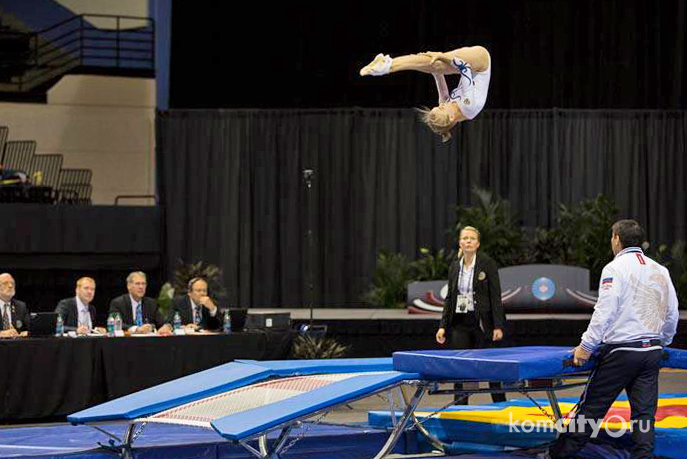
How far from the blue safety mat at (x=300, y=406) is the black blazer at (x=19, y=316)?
3686 mm

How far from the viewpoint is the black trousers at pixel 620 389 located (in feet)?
17.3

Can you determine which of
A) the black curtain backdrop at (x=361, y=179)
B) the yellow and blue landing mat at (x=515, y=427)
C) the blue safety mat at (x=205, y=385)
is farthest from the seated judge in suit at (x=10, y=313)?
the black curtain backdrop at (x=361, y=179)

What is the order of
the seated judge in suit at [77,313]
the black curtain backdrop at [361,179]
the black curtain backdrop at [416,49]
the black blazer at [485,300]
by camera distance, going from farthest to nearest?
1. the black curtain backdrop at [416,49]
2. the black curtain backdrop at [361,179]
3. the seated judge in suit at [77,313]
4. the black blazer at [485,300]

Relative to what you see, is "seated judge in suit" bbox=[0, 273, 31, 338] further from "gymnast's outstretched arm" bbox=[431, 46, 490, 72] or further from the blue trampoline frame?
"gymnast's outstretched arm" bbox=[431, 46, 490, 72]

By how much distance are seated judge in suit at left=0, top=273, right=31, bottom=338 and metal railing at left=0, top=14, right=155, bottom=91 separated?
7.94 meters

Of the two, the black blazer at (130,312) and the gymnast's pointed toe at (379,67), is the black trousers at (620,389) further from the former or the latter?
the black blazer at (130,312)

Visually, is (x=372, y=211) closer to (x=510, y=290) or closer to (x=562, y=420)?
(x=510, y=290)

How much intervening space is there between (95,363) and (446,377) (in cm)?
373

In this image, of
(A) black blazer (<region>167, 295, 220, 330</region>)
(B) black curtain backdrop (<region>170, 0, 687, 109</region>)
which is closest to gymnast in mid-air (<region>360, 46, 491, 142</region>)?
(A) black blazer (<region>167, 295, 220, 330</region>)

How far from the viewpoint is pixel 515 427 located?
19.8 ft

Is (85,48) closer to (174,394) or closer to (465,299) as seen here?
(465,299)

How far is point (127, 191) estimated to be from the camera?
16.6 m

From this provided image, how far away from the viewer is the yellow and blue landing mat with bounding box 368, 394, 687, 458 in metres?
5.68

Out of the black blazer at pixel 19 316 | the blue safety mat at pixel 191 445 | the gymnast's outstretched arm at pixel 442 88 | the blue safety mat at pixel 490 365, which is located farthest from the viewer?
the black blazer at pixel 19 316
